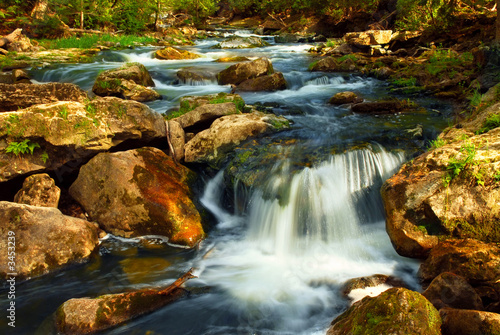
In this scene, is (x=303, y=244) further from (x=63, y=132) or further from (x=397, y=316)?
(x=63, y=132)

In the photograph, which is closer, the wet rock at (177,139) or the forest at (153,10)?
the wet rock at (177,139)

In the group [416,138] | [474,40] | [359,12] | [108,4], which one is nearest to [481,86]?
[416,138]

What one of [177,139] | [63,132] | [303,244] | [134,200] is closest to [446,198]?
[303,244]

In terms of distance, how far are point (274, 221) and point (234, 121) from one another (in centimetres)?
274

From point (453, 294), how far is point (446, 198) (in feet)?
4.54

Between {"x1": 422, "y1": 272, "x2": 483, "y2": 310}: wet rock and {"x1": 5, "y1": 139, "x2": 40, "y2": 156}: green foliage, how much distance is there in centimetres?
600

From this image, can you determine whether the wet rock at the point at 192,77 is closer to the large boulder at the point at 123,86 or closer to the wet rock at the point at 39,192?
the large boulder at the point at 123,86

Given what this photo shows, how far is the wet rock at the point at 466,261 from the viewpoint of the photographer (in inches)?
139

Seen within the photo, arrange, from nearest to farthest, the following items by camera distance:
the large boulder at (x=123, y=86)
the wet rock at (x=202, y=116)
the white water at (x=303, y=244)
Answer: the white water at (x=303, y=244)
the wet rock at (x=202, y=116)
the large boulder at (x=123, y=86)

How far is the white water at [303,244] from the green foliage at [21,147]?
9.93ft

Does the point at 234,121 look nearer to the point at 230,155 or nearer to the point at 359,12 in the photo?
the point at 230,155

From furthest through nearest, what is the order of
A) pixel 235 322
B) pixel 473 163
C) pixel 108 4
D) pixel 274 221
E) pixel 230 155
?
pixel 108 4
pixel 230 155
pixel 274 221
pixel 473 163
pixel 235 322

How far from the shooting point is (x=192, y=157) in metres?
6.99

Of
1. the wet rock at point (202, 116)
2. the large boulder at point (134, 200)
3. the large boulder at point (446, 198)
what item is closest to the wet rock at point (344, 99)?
the wet rock at point (202, 116)
